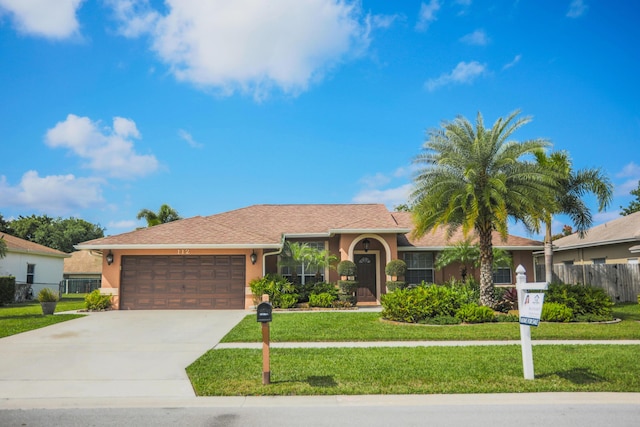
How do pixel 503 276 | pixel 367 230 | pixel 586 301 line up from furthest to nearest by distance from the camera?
1. pixel 503 276
2. pixel 367 230
3. pixel 586 301

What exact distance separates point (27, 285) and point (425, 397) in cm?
2828

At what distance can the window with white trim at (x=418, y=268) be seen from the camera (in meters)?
23.1

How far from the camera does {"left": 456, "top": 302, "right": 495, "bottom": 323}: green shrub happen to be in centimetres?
1428

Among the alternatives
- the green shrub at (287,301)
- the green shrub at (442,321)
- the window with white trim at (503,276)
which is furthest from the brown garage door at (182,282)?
the window with white trim at (503,276)

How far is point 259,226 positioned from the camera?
23703 millimetres

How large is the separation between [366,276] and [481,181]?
805 cm

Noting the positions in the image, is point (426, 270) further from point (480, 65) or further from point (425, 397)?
point (425, 397)

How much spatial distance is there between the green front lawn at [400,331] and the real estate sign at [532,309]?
4.02 meters

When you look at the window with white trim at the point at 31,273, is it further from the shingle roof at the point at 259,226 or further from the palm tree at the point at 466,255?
the palm tree at the point at 466,255

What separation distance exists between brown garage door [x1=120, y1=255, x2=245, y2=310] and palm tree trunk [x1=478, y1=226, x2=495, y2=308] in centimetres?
907

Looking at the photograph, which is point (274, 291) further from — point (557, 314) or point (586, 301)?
point (586, 301)

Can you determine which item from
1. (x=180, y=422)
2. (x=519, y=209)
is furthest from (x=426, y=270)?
(x=180, y=422)

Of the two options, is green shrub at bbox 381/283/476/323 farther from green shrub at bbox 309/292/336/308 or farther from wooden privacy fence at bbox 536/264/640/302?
wooden privacy fence at bbox 536/264/640/302

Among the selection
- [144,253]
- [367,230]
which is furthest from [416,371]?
[144,253]
